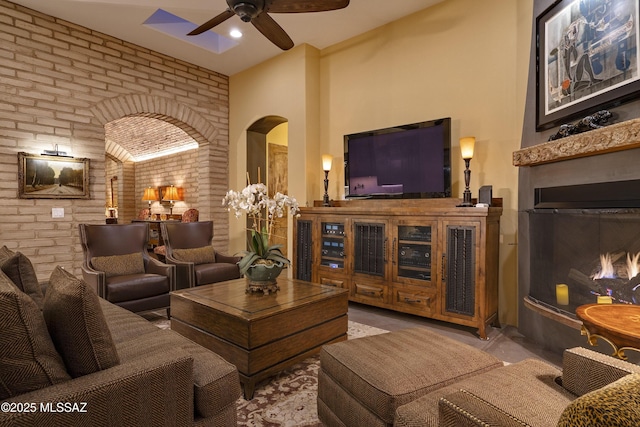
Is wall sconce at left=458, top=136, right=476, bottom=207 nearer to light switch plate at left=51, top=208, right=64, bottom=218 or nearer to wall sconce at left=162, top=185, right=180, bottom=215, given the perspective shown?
light switch plate at left=51, top=208, right=64, bottom=218

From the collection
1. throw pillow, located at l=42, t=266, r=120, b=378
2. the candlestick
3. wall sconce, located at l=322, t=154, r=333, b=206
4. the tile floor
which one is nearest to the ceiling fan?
wall sconce, located at l=322, t=154, r=333, b=206

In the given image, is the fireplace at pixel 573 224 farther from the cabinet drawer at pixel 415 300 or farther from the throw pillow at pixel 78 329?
the throw pillow at pixel 78 329

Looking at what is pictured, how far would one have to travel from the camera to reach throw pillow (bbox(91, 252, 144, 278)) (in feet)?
10.4

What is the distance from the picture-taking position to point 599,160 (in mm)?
2172

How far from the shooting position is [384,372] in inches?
52.8

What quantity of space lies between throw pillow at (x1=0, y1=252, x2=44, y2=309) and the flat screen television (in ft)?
10.2

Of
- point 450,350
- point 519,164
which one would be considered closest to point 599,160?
point 519,164

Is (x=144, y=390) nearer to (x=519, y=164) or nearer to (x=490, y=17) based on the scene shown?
(x=519, y=164)

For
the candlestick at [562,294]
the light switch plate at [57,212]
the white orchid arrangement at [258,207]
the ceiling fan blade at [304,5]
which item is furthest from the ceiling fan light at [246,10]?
the light switch plate at [57,212]

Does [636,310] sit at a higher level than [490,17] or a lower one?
lower

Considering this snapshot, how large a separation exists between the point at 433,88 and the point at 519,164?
1440 millimetres

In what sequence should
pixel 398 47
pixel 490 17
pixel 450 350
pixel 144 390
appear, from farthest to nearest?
pixel 398 47, pixel 490 17, pixel 450 350, pixel 144 390

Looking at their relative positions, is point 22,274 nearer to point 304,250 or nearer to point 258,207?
point 258,207

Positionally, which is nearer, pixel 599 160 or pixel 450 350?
pixel 450 350
